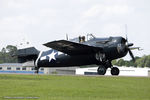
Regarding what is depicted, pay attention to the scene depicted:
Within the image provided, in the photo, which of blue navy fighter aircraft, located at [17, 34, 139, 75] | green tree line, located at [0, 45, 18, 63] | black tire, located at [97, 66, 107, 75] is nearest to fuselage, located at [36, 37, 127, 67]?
blue navy fighter aircraft, located at [17, 34, 139, 75]

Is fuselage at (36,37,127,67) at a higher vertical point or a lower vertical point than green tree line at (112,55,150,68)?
lower

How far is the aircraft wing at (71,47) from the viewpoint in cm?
3116

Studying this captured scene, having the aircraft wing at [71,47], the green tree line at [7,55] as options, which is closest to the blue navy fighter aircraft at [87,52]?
the aircraft wing at [71,47]

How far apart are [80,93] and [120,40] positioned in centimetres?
1420

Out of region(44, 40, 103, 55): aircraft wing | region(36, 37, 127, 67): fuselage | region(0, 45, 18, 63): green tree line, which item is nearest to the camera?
region(36, 37, 127, 67): fuselage

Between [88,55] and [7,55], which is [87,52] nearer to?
[88,55]

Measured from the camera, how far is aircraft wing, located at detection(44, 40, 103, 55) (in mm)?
31164

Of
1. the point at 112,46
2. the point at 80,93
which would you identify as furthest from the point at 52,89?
the point at 112,46

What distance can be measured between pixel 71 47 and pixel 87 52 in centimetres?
139

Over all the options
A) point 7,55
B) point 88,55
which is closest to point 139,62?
point 7,55

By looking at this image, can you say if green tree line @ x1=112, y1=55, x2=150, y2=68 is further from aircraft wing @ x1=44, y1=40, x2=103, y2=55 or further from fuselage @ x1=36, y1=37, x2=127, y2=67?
aircraft wing @ x1=44, y1=40, x2=103, y2=55

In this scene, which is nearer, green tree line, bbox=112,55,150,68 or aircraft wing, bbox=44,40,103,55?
aircraft wing, bbox=44,40,103,55

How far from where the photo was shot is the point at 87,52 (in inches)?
1268

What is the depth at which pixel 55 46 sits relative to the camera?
31969mm
